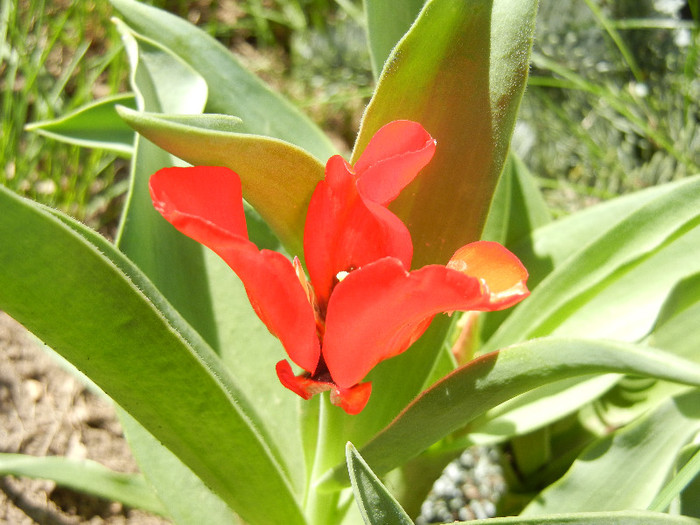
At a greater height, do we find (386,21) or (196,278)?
(386,21)

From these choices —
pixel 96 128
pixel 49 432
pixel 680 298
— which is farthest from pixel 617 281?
pixel 49 432

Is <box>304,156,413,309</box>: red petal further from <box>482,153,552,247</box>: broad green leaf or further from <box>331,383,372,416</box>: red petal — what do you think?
<box>482,153,552,247</box>: broad green leaf

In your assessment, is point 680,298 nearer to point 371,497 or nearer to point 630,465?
point 630,465

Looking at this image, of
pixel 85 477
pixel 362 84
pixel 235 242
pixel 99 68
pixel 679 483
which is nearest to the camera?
pixel 235 242

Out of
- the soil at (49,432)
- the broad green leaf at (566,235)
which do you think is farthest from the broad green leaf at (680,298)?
the soil at (49,432)

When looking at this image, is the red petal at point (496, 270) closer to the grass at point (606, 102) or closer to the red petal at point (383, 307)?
the red petal at point (383, 307)

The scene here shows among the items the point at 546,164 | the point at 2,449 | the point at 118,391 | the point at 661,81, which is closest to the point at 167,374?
the point at 118,391
